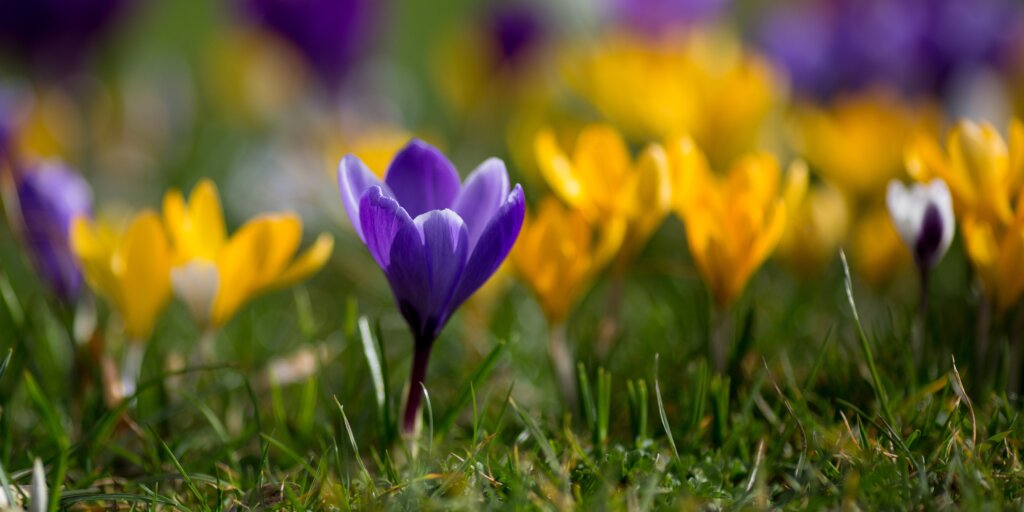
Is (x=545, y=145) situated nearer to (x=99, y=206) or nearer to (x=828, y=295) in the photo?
(x=828, y=295)

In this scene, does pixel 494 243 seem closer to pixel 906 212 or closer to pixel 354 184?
pixel 354 184

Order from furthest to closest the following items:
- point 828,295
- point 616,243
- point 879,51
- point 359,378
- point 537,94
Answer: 1. point 537,94
2. point 879,51
3. point 828,295
4. point 359,378
5. point 616,243

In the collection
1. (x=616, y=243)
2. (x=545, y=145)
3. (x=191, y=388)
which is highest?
(x=545, y=145)

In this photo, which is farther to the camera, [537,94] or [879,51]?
[537,94]

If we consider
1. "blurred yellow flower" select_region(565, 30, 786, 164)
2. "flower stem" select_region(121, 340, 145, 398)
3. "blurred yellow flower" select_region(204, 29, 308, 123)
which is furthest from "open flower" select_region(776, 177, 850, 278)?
"blurred yellow flower" select_region(204, 29, 308, 123)

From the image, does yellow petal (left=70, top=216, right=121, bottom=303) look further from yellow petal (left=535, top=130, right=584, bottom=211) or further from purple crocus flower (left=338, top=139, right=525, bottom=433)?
yellow petal (left=535, top=130, right=584, bottom=211)

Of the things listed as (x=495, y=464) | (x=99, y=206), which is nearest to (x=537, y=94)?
(x=99, y=206)
